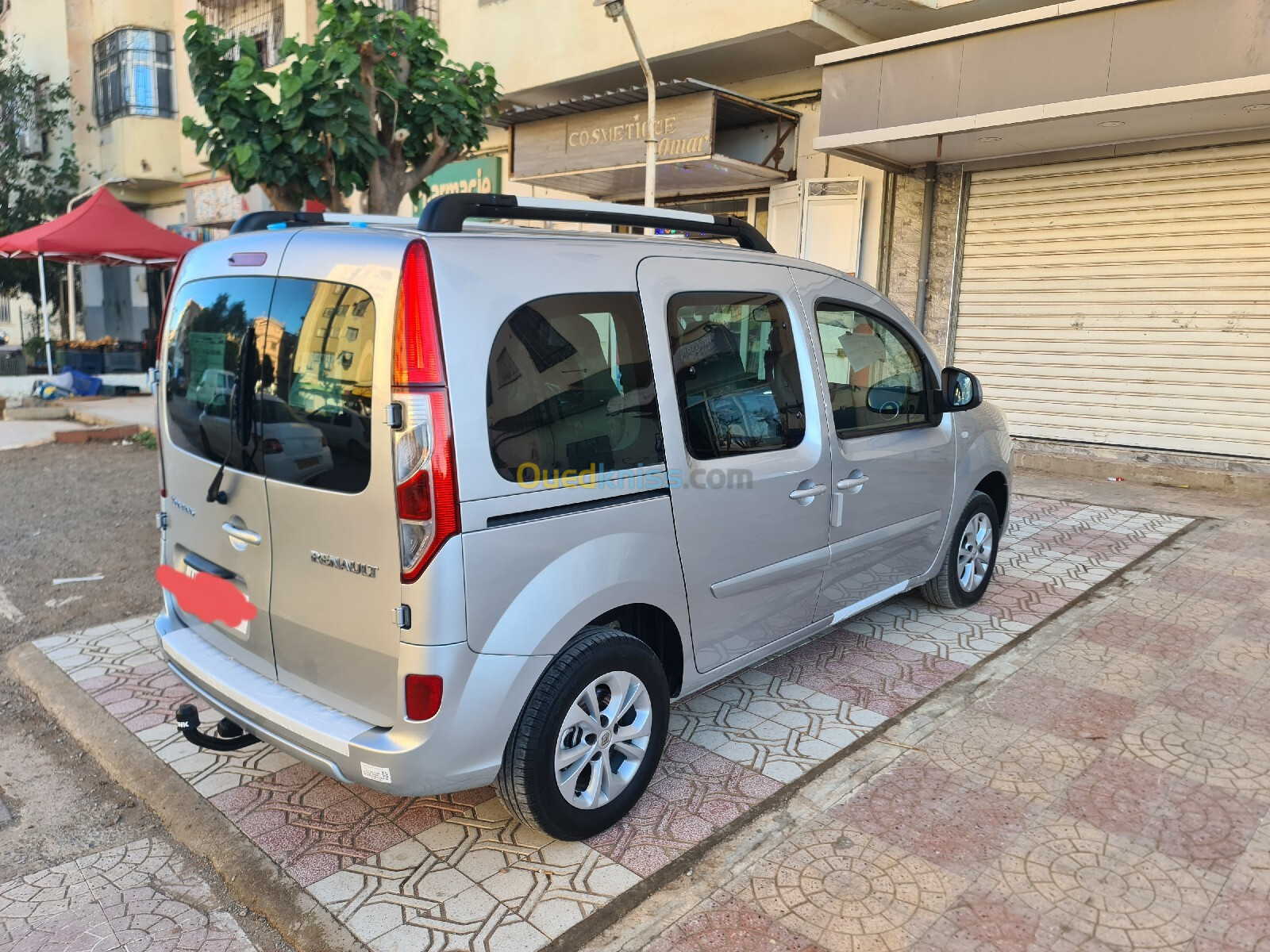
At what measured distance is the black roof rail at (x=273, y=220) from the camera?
120 inches

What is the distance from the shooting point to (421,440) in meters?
2.34

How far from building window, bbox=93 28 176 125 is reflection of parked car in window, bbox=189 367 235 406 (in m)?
21.6

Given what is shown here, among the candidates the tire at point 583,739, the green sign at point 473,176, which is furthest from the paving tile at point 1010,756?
the green sign at point 473,176

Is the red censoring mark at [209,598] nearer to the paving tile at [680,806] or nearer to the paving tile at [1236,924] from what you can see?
the paving tile at [680,806]

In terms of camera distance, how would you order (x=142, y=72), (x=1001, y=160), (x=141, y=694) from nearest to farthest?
(x=141, y=694), (x=1001, y=160), (x=142, y=72)

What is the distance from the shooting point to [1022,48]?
7758mm

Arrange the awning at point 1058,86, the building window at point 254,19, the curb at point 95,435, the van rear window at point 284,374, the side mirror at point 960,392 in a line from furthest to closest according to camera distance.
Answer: the building window at point 254,19 < the curb at point 95,435 < the awning at point 1058,86 < the side mirror at point 960,392 < the van rear window at point 284,374

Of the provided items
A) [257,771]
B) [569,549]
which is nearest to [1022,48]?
[569,549]

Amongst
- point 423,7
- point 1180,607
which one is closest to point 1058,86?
point 1180,607

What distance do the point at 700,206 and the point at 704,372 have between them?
9814 mm

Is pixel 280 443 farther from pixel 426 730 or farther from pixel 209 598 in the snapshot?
pixel 426 730

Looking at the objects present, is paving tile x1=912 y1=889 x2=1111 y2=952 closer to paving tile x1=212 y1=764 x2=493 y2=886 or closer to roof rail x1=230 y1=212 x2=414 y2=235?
paving tile x1=212 y1=764 x2=493 y2=886

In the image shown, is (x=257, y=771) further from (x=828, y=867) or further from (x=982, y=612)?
(x=982, y=612)

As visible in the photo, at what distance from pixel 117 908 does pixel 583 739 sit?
1.45 meters
